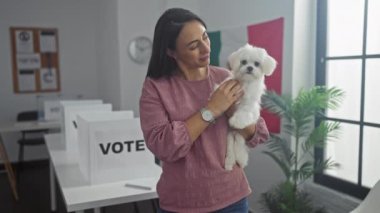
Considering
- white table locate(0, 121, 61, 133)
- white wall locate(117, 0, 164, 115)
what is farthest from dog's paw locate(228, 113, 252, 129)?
white table locate(0, 121, 61, 133)

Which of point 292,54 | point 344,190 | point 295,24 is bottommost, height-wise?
point 344,190

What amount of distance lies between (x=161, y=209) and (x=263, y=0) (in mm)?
2394

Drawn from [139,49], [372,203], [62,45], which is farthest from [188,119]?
[62,45]

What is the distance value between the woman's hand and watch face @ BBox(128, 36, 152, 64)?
11.2 feet

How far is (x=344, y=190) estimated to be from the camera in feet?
8.18

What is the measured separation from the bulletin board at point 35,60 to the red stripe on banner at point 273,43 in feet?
11.6

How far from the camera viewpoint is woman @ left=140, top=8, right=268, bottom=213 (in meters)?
0.95

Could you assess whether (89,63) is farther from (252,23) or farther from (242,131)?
(242,131)

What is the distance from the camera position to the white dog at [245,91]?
1.06 meters

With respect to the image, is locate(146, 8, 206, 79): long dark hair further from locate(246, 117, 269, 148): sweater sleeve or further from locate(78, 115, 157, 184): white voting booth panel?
locate(78, 115, 157, 184): white voting booth panel

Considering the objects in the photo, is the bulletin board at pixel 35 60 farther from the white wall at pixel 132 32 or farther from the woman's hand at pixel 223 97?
the woman's hand at pixel 223 97

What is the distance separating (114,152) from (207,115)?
1.14 metres

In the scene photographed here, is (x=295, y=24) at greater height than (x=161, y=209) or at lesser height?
greater

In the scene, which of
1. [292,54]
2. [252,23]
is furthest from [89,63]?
[292,54]
